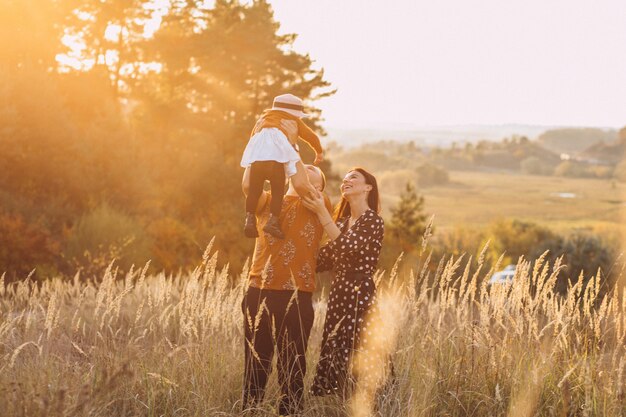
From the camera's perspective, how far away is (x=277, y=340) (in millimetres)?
5270

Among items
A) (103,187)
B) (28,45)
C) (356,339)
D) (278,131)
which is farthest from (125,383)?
(28,45)

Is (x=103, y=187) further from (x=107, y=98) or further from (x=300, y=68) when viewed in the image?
(x=300, y=68)

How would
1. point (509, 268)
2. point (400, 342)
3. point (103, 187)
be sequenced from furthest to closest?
point (103, 187), point (509, 268), point (400, 342)

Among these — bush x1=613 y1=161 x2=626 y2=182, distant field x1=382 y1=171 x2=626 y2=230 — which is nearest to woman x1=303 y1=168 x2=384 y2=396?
distant field x1=382 y1=171 x2=626 y2=230

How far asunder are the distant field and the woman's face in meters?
73.6

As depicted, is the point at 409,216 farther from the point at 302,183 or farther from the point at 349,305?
the point at 302,183

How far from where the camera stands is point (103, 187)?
23312mm

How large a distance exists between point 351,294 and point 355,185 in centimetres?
74

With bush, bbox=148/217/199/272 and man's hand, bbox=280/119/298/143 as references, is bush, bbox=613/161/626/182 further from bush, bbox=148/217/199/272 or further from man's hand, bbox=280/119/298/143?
man's hand, bbox=280/119/298/143

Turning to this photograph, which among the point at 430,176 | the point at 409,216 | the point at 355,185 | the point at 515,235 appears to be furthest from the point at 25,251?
the point at 430,176

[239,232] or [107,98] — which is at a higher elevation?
[107,98]

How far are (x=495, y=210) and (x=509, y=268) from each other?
89027 millimetres

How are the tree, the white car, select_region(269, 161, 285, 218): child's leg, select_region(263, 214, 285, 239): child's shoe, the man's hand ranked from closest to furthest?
select_region(263, 214, 285, 239): child's shoe < select_region(269, 161, 285, 218): child's leg < the man's hand < the white car < the tree

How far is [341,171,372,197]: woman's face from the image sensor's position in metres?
5.41
